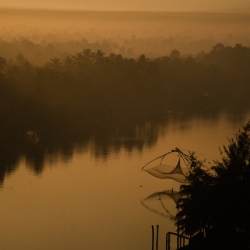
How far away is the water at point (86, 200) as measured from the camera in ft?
29.5

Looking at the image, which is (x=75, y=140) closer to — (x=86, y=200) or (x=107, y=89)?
(x=86, y=200)

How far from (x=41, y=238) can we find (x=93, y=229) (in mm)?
856

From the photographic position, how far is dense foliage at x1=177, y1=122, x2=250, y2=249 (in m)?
7.46

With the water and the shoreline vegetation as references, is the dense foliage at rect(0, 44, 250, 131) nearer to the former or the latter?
the shoreline vegetation

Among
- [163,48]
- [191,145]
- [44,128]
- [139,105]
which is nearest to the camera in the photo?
[191,145]

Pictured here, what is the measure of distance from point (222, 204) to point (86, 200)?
12.4 ft

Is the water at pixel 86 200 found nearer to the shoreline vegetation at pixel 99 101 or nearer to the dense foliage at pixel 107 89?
the shoreline vegetation at pixel 99 101

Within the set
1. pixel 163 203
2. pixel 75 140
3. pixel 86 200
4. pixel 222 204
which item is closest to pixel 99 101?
pixel 75 140

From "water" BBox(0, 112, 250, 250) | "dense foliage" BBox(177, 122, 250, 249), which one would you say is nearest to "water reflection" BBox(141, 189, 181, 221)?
"water" BBox(0, 112, 250, 250)

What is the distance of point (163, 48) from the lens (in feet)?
267

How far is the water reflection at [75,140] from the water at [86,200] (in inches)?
4.7

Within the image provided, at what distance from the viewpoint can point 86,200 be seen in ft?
35.7

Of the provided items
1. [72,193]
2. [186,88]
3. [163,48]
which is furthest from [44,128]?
[163,48]

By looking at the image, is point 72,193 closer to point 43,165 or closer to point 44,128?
point 43,165
